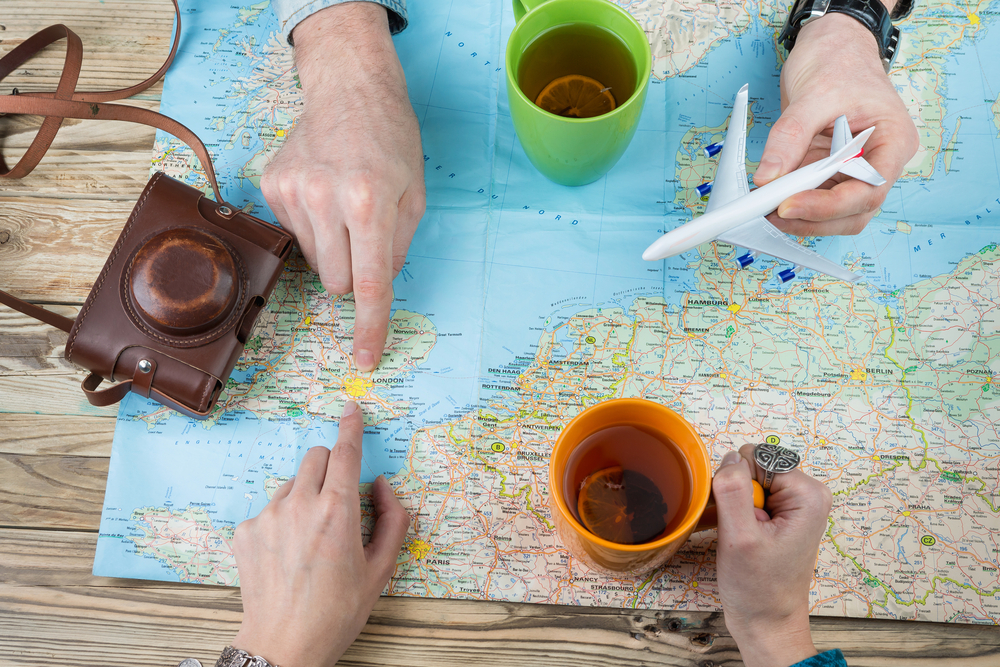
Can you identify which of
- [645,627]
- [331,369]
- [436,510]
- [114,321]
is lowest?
[645,627]

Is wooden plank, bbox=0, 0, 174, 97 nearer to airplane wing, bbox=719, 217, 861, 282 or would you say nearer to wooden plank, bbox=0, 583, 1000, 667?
wooden plank, bbox=0, 583, 1000, 667

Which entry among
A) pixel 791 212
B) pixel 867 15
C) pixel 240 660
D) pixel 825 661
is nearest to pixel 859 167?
pixel 791 212

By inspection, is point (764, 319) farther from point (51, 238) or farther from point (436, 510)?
point (51, 238)

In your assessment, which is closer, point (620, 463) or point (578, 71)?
point (620, 463)

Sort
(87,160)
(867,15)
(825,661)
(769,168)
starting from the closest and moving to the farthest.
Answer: (825,661) < (769,168) < (867,15) < (87,160)

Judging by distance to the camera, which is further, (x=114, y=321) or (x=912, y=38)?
(x=912, y=38)

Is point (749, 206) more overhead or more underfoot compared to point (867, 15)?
more underfoot

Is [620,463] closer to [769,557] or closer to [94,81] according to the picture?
[769,557]

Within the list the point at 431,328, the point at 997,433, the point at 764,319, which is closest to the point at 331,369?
the point at 431,328
